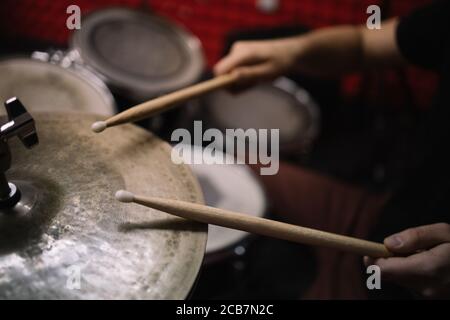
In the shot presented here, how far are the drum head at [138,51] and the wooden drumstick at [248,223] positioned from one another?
75 cm

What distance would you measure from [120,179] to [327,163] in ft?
5.74

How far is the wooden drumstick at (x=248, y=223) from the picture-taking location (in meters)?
0.64

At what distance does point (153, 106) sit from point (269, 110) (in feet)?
3.26

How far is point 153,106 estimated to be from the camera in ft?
2.64

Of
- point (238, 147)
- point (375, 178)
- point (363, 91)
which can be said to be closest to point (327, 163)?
point (375, 178)

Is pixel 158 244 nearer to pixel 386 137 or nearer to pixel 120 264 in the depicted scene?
pixel 120 264

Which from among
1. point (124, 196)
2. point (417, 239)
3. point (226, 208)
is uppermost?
point (124, 196)

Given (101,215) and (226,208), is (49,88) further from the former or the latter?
(101,215)

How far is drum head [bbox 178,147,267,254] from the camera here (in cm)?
126

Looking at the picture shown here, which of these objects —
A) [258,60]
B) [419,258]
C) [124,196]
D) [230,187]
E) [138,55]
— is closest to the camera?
[124,196]

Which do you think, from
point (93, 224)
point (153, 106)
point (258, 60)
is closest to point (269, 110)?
point (258, 60)

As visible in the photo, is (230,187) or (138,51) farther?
(138,51)

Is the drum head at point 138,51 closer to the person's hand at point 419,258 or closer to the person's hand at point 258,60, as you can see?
the person's hand at point 258,60
